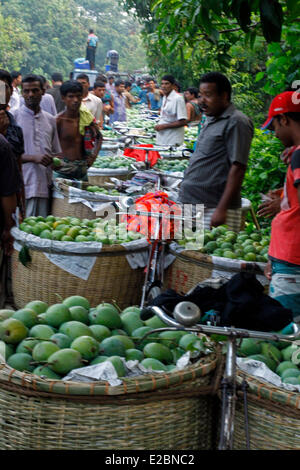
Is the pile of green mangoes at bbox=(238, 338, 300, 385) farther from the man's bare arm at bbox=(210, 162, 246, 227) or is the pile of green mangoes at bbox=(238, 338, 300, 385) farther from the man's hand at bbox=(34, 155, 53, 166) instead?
the man's hand at bbox=(34, 155, 53, 166)

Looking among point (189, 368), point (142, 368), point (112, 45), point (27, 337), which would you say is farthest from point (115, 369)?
point (112, 45)

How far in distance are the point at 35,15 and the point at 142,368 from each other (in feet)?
180

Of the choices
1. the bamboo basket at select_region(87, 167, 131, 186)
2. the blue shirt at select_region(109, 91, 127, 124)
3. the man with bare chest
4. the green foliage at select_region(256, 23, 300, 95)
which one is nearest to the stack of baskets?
the man with bare chest

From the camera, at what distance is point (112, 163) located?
308 inches

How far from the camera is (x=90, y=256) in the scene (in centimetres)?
430

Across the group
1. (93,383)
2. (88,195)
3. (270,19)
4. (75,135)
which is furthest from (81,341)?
(75,135)

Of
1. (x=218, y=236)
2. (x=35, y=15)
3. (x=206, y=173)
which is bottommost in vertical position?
(x=218, y=236)

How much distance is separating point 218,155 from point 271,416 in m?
2.70

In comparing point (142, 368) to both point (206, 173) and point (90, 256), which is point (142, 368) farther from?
point (206, 173)

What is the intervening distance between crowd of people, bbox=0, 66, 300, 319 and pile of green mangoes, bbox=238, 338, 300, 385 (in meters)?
0.49

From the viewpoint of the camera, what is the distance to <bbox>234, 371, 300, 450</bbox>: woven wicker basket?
193 cm

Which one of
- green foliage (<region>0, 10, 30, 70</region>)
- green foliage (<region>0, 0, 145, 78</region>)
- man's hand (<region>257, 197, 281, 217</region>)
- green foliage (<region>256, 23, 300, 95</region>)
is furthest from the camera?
green foliage (<region>0, 0, 145, 78</region>)

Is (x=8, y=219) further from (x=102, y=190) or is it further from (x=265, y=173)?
(x=265, y=173)

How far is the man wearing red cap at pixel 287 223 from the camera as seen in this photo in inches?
109
